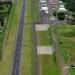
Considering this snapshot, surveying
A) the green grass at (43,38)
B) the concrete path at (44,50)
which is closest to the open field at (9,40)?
the concrete path at (44,50)

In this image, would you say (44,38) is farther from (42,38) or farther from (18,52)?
(18,52)

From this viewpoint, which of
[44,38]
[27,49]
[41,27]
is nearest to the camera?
[27,49]

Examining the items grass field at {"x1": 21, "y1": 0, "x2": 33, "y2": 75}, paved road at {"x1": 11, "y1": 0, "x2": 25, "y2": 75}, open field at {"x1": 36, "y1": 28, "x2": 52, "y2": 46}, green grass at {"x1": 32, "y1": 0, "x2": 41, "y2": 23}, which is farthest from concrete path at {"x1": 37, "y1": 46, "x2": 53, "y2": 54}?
green grass at {"x1": 32, "y1": 0, "x2": 41, "y2": 23}

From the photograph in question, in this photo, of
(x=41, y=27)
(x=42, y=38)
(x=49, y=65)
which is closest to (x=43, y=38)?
(x=42, y=38)

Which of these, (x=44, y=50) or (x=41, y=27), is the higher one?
(x=44, y=50)

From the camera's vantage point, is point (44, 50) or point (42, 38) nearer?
point (44, 50)

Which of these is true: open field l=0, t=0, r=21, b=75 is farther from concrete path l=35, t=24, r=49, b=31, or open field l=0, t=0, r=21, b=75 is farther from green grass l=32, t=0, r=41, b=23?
concrete path l=35, t=24, r=49, b=31
